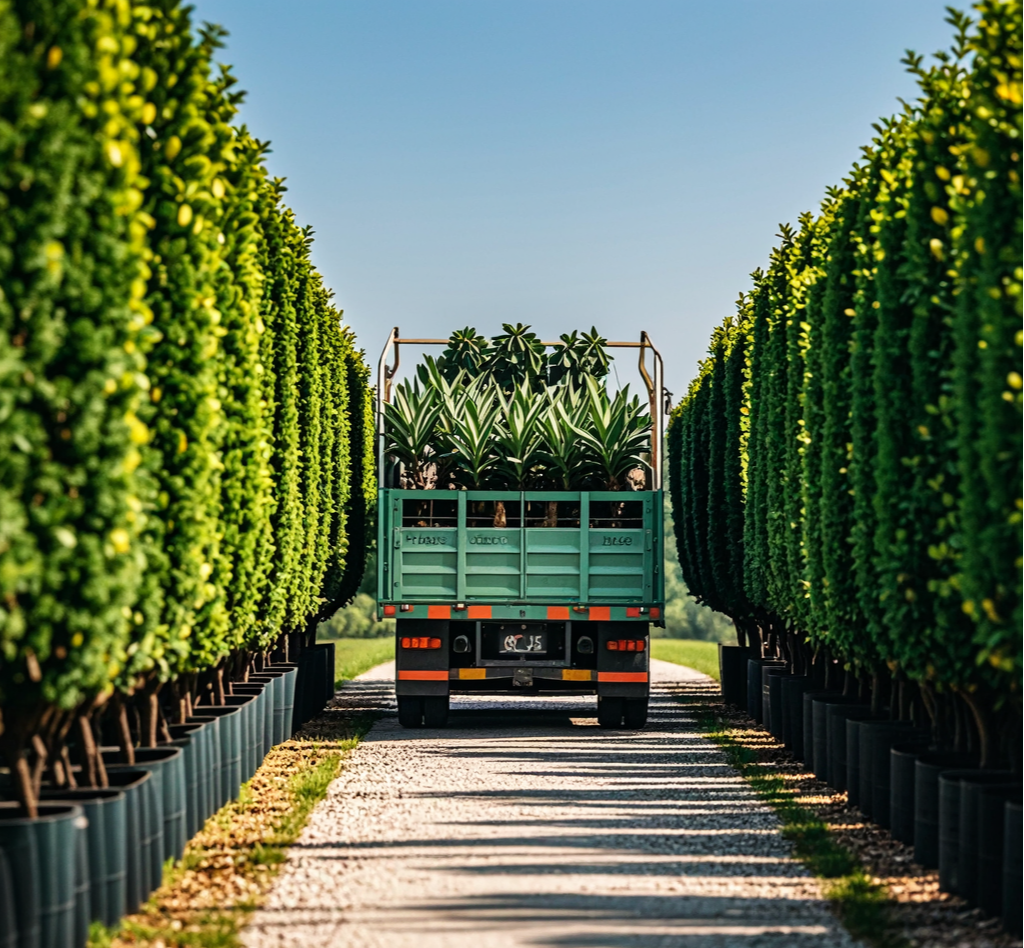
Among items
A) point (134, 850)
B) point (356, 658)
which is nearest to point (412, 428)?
point (134, 850)

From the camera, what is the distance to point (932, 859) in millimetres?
8625

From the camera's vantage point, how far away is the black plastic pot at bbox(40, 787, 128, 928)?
271 inches

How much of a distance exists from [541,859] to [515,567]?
25.1 feet

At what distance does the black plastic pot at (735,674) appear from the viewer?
21.4m

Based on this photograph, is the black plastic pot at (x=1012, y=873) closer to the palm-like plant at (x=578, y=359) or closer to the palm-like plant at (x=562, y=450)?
the palm-like plant at (x=562, y=450)

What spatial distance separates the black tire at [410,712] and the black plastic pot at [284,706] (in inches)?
48.3

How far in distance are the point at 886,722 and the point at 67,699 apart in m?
6.80

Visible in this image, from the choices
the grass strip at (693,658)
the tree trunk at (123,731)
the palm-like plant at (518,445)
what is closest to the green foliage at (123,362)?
the tree trunk at (123,731)

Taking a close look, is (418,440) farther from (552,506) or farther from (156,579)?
(156,579)

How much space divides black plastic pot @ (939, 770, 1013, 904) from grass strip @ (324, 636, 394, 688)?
1909cm

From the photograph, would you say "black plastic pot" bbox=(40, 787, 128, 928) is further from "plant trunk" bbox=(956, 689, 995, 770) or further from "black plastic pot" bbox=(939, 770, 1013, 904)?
"plant trunk" bbox=(956, 689, 995, 770)

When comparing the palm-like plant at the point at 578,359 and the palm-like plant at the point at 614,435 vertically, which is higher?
the palm-like plant at the point at 578,359

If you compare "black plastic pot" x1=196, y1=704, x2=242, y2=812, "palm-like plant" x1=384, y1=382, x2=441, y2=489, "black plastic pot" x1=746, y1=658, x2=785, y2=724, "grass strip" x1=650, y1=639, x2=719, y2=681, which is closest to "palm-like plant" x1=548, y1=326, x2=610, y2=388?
"palm-like plant" x1=384, y1=382, x2=441, y2=489

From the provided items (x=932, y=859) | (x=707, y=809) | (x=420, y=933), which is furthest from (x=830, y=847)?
(x=420, y=933)
